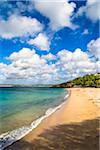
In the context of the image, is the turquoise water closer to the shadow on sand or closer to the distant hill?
the shadow on sand

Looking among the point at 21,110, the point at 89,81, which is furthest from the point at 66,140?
the point at 89,81

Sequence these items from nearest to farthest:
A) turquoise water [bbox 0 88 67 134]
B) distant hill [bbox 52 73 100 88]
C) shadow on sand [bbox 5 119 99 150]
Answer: shadow on sand [bbox 5 119 99 150], turquoise water [bbox 0 88 67 134], distant hill [bbox 52 73 100 88]

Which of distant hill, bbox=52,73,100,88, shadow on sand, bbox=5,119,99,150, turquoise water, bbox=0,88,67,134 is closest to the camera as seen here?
shadow on sand, bbox=5,119,99,150

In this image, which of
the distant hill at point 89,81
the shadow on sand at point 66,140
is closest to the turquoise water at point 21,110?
the shadow on sand at point 66,140

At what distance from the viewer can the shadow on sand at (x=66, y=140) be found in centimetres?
654

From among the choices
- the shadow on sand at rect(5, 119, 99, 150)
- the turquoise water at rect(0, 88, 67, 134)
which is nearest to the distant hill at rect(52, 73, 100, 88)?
the turquoise water at rect(0, 88, 67, 134)

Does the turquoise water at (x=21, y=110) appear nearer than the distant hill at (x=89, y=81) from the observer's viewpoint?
Yes

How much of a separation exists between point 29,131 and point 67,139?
2.31 m

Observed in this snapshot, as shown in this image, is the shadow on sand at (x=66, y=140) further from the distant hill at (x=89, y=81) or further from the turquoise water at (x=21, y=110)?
the distant hill at (x=89, y=81)

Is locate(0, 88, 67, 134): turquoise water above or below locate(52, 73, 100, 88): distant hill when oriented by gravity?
below

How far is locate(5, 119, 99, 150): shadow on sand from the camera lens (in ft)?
21.4

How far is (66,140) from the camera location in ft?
23.4

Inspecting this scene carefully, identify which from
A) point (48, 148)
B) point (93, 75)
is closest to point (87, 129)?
point (48, 148)

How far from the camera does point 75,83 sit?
97062mm
